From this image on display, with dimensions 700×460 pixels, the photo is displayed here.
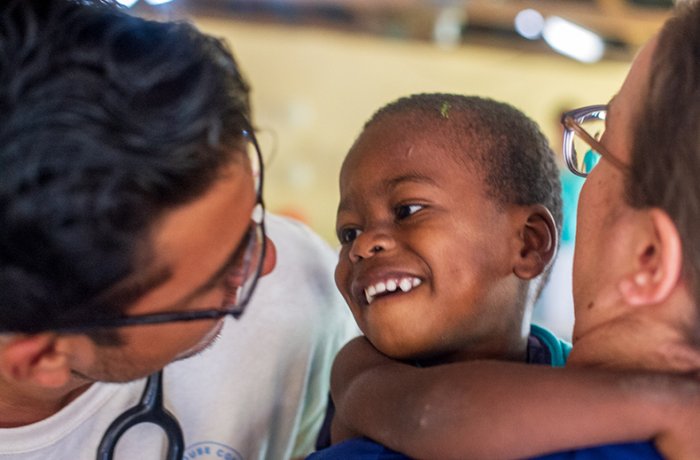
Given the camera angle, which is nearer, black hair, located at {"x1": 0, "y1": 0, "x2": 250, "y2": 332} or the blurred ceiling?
black hair, located at {"x1": 0, "y1": 0, "x2": 250, "y2": 332}

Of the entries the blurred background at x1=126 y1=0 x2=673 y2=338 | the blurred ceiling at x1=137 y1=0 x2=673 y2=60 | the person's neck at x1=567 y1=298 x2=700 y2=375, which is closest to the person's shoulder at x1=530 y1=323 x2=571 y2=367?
the person's neck at x1=567 y1=298 x2=700 y2=375

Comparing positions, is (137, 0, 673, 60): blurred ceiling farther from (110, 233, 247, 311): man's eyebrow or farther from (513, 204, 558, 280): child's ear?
(110, 233, 247, 311): man's eyebrow

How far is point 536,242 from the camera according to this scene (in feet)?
5.21

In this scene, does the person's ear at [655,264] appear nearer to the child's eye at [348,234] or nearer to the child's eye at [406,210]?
the child's eye at [406,210]

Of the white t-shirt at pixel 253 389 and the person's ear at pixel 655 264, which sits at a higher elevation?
the person's ear at pixel 655 264

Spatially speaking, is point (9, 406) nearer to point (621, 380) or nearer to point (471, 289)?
point (471, 289)

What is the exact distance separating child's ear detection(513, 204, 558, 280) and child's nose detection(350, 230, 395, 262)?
24cm

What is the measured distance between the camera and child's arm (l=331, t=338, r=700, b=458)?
1033 millimetres

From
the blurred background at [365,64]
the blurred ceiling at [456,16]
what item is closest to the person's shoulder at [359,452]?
the blurred ceiling at [456,16]

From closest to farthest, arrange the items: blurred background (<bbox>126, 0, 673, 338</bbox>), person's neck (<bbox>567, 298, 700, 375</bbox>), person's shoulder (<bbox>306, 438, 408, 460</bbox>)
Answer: person's neck (<bbox>567, 298, 700, 375</bbox>) → person's shoulder (<bbox>306, 438, 408, 460</bbox>) → blurred background (<bbox>126, 0, 673, 338</bbox>)

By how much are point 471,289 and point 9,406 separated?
78 centimetres

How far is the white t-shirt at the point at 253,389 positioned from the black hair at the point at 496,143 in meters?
0.36

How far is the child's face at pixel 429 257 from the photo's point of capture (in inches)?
59.1

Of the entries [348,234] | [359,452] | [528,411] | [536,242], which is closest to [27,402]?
[359,452]
